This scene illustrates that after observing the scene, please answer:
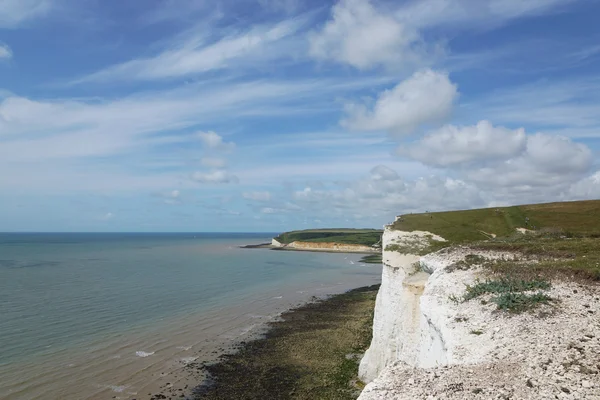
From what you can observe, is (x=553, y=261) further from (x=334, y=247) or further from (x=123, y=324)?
(x=334, y=247)

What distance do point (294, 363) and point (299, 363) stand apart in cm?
42

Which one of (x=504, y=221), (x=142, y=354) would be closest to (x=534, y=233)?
(x=504, y=221)

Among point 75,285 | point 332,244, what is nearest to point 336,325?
point 75,285

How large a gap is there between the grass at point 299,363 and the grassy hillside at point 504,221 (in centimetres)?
1276

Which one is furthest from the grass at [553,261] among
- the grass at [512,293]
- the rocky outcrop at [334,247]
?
the rocky outcrop at [334,247]

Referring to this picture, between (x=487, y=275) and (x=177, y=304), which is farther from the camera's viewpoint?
(x=177, y=304)

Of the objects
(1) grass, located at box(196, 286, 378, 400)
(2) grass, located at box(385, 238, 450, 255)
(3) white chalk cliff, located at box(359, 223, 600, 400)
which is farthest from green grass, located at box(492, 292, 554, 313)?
(2) grass, located at box(385, 238, 450, 255)

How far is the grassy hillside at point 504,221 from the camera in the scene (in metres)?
36.1

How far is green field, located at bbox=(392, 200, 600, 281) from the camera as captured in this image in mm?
18781

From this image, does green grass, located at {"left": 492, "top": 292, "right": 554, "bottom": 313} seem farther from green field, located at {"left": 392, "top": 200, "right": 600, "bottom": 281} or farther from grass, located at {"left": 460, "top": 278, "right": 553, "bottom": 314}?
green field, located at {"left": 392, "top": 200, "right": 600, "bottom": 281}

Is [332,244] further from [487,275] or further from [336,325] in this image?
[487,275]

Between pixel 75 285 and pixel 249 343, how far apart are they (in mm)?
41076

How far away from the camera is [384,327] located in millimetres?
29328

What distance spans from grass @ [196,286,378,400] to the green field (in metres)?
12.7
